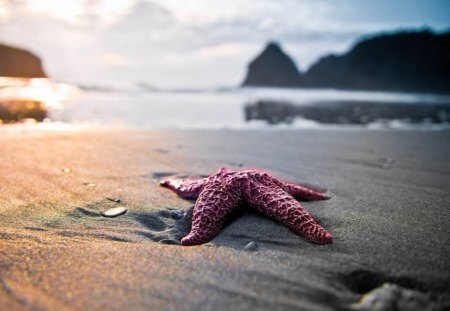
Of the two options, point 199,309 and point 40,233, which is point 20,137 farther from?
point 199,309

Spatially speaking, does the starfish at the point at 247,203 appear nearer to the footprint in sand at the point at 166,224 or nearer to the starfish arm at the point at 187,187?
the starfish arm at the point at 187,187

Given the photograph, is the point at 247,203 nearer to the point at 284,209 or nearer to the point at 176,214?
the point at 284,209

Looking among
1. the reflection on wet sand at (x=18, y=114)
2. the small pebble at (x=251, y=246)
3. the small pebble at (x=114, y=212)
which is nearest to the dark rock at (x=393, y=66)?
the reflection on wet sand at (x=18, y=114)

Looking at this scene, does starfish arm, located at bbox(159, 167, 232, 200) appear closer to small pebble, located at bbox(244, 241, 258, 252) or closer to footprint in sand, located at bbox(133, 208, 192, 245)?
footprint in sand, located at bbox(133, 208, 192, 245)

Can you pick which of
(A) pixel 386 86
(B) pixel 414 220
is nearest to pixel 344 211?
(B) pixel 414 220

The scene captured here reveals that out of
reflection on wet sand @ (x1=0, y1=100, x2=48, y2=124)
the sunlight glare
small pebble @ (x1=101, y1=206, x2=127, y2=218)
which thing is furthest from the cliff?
small pebble @ (x1=101, y1=206, x2=127, y2=218)

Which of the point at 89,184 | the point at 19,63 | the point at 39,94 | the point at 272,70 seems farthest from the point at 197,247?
the point at 272,70
